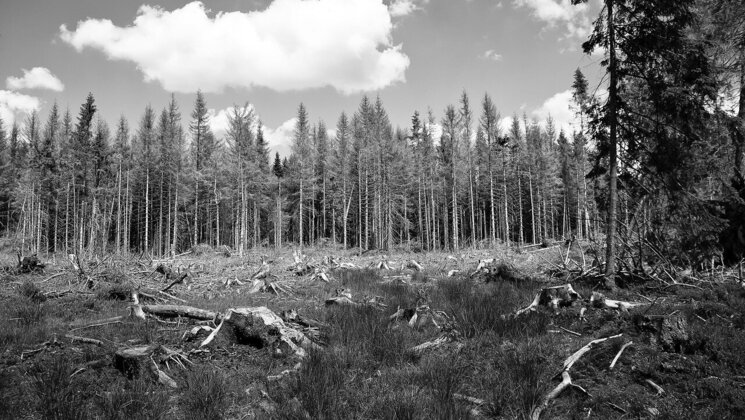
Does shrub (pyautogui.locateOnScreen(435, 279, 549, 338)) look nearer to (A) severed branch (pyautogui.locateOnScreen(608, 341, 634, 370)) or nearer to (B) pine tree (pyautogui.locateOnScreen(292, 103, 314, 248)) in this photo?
(A) severed branch (pyautogui.locateOnScreen(608, 341, 634, 370))

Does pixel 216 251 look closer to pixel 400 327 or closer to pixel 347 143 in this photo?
pixel 347 143

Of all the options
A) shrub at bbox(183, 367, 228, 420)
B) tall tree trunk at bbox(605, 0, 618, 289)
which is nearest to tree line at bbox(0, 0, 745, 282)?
tall tree trunk at bbox(605, 0, 618, 289)

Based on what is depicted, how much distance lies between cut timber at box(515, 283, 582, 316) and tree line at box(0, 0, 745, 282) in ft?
9.78

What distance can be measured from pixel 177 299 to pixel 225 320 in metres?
4.15

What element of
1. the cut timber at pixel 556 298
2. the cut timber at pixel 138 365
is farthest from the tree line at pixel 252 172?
the cut timber at pixel 138 365

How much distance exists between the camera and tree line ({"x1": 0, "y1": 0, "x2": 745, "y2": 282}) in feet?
28.7

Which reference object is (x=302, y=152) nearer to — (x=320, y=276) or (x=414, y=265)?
(x=414, y=265)

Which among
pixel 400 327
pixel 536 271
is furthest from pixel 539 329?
pixel 536 271

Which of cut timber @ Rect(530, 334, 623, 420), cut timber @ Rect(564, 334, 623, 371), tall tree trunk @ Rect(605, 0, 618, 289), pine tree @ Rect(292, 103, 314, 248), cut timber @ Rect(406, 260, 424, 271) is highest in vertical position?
pine tree @ Rect(292, 103, 314, 248)

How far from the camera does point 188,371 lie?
3988 millimetres

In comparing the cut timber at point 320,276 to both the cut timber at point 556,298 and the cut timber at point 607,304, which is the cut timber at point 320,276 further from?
the cut timber at point 607,304

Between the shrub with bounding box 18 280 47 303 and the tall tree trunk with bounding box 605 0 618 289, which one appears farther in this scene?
the tall tree trunk with bounding box 605 0 618 289

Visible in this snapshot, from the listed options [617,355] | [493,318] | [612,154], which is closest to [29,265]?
[493,318]

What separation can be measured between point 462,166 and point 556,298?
32.0 metres
